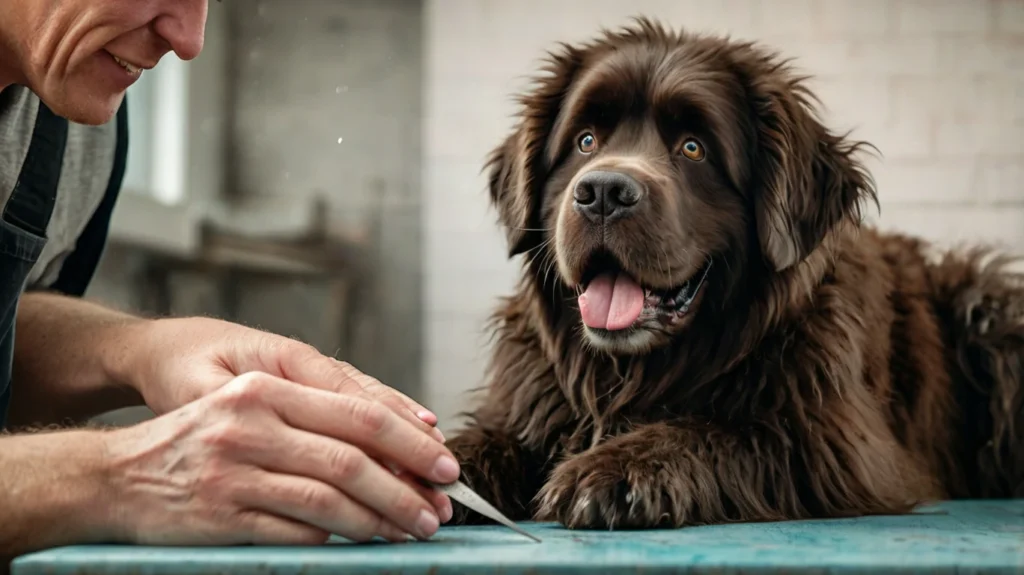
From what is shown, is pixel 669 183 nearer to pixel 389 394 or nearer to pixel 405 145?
pixel 389 394

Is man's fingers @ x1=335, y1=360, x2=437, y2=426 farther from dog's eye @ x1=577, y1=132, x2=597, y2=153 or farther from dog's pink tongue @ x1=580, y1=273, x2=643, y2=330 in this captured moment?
dog's eye @ x1=577, y1=132, x2=597, y2=153

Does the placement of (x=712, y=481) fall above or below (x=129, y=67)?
below

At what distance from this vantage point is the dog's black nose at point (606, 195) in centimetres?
143

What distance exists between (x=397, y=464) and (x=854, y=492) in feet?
2.46

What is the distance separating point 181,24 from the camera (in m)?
1.22

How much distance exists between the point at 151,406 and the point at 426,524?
53cm

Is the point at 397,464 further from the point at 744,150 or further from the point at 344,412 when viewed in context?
the point at 744,150

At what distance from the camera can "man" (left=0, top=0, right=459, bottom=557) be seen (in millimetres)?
900

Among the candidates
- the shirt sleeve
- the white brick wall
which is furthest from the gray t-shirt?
the white brick wall

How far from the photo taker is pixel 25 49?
1.25 metres

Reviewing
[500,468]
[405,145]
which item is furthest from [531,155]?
[405,145]

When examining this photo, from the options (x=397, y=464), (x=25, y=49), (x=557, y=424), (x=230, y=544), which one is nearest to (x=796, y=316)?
(x=557, y=424)

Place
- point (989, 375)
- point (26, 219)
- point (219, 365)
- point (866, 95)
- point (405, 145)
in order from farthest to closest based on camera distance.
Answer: point (405, 145) < point (866, 95) < point (989, 375) < point (26, 219) < point (219, 365)

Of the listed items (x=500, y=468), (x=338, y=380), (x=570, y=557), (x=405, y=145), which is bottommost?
(x=500, y=468)
